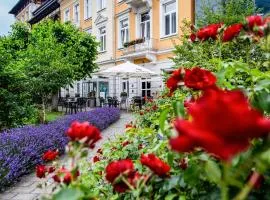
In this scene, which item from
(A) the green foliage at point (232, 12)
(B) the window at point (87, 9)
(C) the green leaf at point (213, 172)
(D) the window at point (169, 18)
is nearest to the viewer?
(C) the green leaf at point (213, 172)

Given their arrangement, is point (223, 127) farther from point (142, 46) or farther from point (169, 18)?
point (142, 46)

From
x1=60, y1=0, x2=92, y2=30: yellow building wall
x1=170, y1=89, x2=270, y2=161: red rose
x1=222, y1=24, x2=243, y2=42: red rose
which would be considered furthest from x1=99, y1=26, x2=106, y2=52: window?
x1=170, y1=89, x2=270, y2=161: red rose

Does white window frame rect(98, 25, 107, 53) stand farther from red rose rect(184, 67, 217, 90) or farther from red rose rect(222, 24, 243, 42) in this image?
red rose rect(184, 67, 217, 90)

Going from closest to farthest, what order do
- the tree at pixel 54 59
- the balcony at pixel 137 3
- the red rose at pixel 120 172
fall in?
1. the red rose at pixel 120 172
2. the tree at pixel 54 59
3. the balcony at pixel 137 3

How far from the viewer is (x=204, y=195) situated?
4.76ft

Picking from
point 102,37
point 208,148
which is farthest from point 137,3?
point 208,148

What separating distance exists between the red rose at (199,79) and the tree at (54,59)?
1214 centimetres

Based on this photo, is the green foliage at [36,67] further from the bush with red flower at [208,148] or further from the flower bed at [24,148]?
the bush with red flower at [208,148]

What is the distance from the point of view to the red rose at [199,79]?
1.44 meters

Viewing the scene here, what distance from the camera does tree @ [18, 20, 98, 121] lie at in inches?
575

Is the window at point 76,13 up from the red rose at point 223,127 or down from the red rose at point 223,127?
up

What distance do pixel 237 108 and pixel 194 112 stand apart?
3.2 inches

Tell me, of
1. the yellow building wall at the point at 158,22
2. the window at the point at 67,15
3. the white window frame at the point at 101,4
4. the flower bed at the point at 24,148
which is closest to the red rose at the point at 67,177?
the flower bed at the point at 24,148

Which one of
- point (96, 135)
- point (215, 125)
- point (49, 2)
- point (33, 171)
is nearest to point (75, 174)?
point (96, 135)
